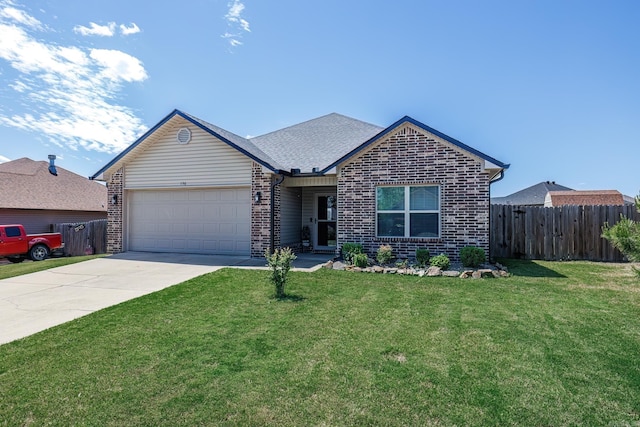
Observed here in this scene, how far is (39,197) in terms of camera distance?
2097 centimetres

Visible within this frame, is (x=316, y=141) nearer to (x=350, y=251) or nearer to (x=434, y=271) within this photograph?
(x=350, y=251)

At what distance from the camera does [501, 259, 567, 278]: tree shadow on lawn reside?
30.6ft

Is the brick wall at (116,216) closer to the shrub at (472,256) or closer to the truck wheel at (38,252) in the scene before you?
the truck wheel at (38,252)

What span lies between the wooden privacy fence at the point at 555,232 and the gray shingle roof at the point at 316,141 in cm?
612

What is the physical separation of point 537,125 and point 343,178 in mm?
9543

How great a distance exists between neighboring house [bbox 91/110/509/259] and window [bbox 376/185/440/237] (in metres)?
0.03

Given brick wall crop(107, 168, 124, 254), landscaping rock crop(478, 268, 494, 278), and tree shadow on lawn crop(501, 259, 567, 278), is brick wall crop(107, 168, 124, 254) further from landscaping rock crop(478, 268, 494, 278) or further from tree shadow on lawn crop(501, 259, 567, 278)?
tree shadow on lawn crop(501, 259, 567, 278)

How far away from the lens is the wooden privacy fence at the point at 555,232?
474 inches

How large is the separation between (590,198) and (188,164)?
32.2m

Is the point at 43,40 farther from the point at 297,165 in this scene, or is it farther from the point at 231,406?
the point at 231,406

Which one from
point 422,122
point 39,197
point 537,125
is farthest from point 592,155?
point 39,197

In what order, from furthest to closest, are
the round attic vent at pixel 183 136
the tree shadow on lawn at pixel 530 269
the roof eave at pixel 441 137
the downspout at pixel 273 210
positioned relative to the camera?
the round attic vent at pixel 183 136, the downspout at pixel 273 210, the roof eave at pixel 441 137, the tree shadow on lawn at pixel 530 269

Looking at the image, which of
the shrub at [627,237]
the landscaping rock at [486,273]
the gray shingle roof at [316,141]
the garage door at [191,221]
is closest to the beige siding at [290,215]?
the gray shingle roof at [316,141]

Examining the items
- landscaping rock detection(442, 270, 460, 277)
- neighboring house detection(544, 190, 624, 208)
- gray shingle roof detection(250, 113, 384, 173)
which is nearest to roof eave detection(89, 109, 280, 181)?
gray shingle roof detection(250, 113, 384, 173)
